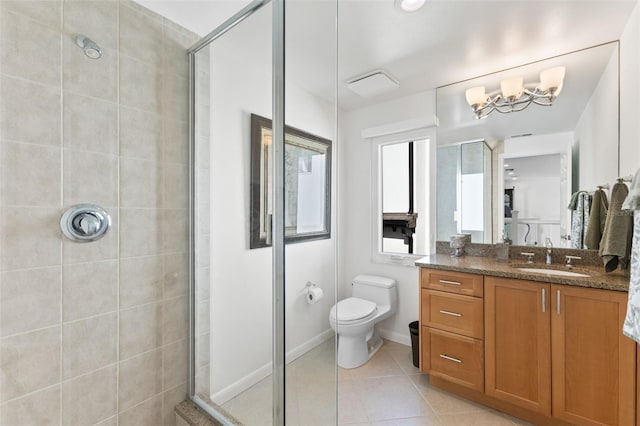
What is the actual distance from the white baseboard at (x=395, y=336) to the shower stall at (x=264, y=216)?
5.29ft

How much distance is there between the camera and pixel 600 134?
1831mm

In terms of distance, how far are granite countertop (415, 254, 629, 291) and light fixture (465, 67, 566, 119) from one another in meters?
1.20

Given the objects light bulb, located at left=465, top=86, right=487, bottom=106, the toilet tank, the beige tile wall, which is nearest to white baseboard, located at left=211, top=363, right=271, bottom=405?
the beige tile wall

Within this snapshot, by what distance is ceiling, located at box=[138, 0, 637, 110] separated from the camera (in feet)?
4.01

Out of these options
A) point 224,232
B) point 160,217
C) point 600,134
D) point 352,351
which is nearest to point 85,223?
point 160,217

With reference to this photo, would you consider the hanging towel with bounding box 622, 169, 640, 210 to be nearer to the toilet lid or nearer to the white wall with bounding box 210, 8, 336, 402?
the white wall with bounding box 210, 8, 336, 402

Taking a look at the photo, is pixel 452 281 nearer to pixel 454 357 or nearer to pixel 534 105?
pixel 454 357

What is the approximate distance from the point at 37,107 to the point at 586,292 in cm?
260

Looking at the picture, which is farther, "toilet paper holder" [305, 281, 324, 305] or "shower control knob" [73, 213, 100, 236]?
"toilet paper holder" [305, 281, 324, 305]

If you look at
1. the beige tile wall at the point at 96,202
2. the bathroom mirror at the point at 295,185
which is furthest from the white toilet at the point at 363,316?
the beige tile wall at the point at 96,202

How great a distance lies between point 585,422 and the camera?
4.66ft

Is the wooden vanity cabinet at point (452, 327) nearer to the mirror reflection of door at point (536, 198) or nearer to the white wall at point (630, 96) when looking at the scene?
the mirror reflection of door at point (536, 198)

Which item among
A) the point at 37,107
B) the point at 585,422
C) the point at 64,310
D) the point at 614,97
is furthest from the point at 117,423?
the point at 614,97

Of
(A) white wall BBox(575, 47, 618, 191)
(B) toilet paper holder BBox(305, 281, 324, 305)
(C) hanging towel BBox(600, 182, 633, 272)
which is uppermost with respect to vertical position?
(A) white wall BBox(575, 47, 618, 191)
